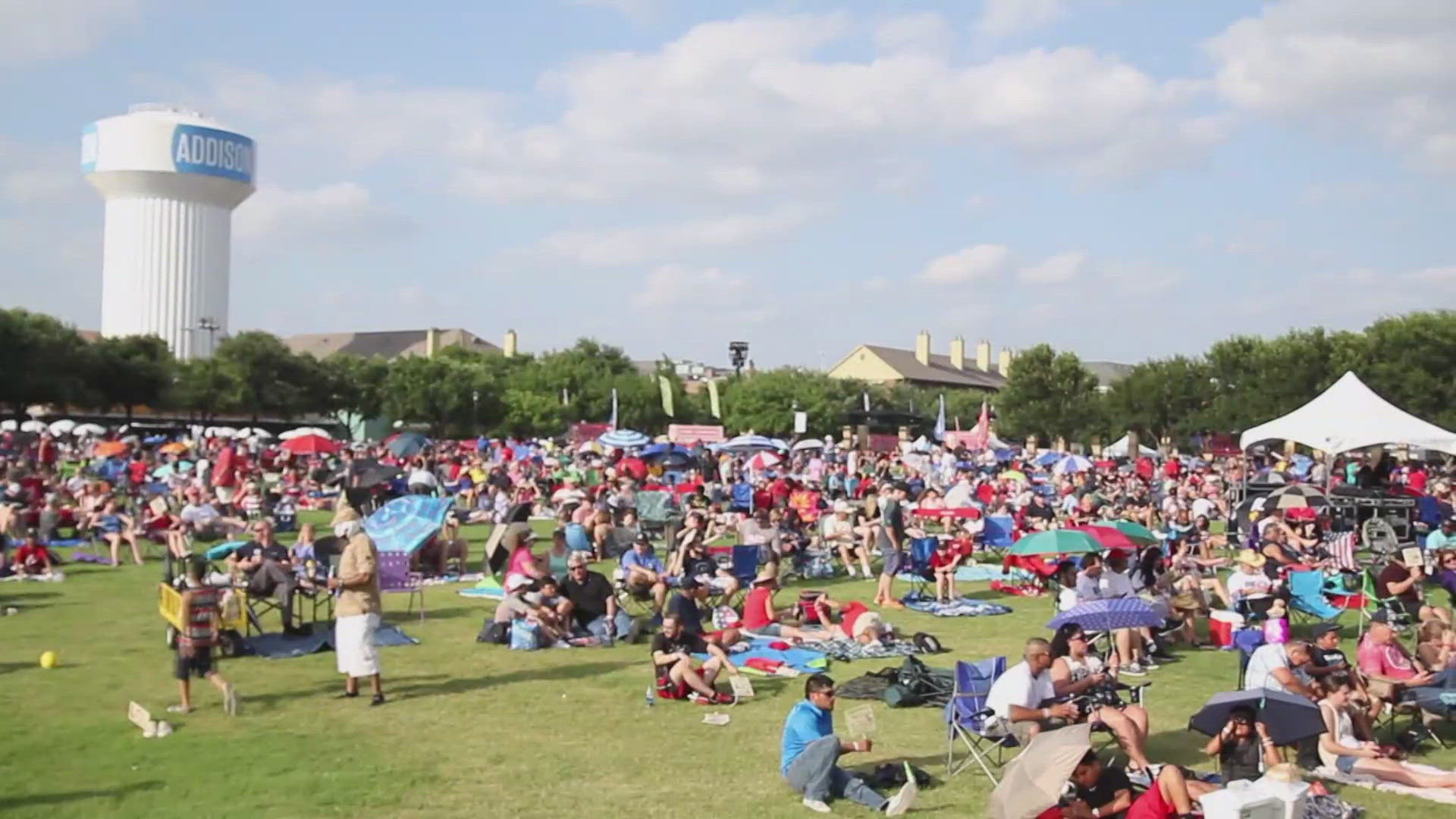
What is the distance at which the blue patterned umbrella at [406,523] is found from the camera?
1498cm

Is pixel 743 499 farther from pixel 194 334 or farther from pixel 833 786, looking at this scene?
pixel 194 334

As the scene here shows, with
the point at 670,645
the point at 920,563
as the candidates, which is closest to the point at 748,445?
the point at 920,563

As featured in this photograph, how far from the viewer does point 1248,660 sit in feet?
31.8

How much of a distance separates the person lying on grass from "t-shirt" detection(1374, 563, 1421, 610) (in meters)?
7.18

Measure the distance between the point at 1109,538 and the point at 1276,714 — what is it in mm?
7367

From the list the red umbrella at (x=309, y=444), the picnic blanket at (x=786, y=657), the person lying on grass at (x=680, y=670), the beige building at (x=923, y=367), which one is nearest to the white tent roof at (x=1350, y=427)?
the picnic blanket at (x=786, y=657)

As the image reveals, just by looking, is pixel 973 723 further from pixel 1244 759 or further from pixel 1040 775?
pixel 1040 775

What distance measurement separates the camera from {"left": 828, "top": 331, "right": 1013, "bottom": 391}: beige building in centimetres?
10931

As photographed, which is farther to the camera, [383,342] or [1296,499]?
[383,342]

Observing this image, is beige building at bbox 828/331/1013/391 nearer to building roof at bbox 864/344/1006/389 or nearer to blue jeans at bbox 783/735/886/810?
building roof at bbox 864/344/1006/389

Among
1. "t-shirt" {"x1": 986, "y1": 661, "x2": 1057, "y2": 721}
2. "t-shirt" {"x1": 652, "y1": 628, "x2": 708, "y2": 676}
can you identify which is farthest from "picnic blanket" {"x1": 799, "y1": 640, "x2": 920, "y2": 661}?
"t-shirt" {"x1": 986, "y1": 661, "x2": 1057, "y2": 721}

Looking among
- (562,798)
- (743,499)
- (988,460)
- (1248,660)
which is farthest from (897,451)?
(562,798)

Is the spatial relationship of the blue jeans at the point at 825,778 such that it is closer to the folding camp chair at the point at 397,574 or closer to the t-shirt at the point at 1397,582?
the folding camp chair at the point at 397,574

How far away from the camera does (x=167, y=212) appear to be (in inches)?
3893
